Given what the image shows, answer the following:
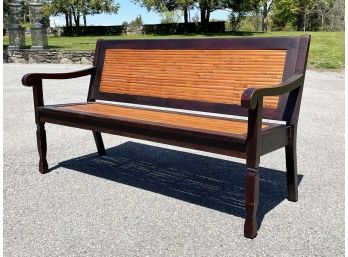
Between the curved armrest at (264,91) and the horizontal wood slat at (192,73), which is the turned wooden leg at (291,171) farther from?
the curved armrest at (264,91)

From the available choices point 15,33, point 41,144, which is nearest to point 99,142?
point 41,144

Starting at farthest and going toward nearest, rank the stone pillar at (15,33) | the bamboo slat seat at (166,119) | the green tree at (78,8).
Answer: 1. the green tree at (78,8)
2. the stone pillar at (15,33)
3. the bamboo slat seat at (166,119)

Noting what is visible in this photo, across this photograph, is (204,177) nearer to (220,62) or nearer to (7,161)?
(220,62)

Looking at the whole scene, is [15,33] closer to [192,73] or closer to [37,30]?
[37,30]

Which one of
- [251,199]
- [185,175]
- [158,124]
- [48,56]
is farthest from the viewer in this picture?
[48,56]

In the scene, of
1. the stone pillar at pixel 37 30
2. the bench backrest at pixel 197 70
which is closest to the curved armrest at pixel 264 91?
the bench backrest at pixel 197 70

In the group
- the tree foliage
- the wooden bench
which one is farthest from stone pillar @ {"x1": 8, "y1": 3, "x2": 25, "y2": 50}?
the tree foliage

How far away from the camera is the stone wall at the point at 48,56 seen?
16438 mm

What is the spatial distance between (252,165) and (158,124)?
724 millimetres

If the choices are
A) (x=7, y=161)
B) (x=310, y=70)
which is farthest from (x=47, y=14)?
(x=7, y=161)

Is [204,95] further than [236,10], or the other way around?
[236,10]

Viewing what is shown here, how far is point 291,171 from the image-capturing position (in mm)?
3295

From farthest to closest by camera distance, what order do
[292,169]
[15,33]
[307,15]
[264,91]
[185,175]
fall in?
[307,15], [15,33], [185,175], [292,169], [264,91]

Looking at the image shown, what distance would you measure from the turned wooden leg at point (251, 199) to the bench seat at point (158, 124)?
0.51 ft
